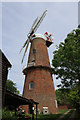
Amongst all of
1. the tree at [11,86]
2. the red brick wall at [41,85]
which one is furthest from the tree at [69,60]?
the tree at [11,86]

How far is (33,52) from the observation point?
26484mm

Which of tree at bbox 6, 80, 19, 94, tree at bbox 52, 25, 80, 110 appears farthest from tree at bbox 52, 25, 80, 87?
tree at bbox 6, 80, 19, 94

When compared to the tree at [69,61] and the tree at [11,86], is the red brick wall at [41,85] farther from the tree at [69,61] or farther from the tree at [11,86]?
the tree at [11,86]

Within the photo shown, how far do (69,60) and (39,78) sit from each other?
9456 mm

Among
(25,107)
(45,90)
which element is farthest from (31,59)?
(25,107)

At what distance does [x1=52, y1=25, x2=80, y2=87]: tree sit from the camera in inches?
560

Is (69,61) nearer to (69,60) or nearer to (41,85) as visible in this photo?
(69,60)

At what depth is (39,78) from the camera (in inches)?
900

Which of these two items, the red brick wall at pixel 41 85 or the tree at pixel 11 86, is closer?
the red brick wall at pixel 41 85

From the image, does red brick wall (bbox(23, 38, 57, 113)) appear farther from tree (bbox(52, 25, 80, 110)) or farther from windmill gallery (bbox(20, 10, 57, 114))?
tree (bbox(52, 25, 80, 110))

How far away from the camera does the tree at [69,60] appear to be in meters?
14.2

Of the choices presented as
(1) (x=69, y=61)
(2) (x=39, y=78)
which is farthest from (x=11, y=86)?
(1) (x=69, y=61)

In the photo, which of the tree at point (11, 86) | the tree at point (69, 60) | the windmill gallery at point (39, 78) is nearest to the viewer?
the tree at point (69, 60)

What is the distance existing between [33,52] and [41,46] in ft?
8.02
